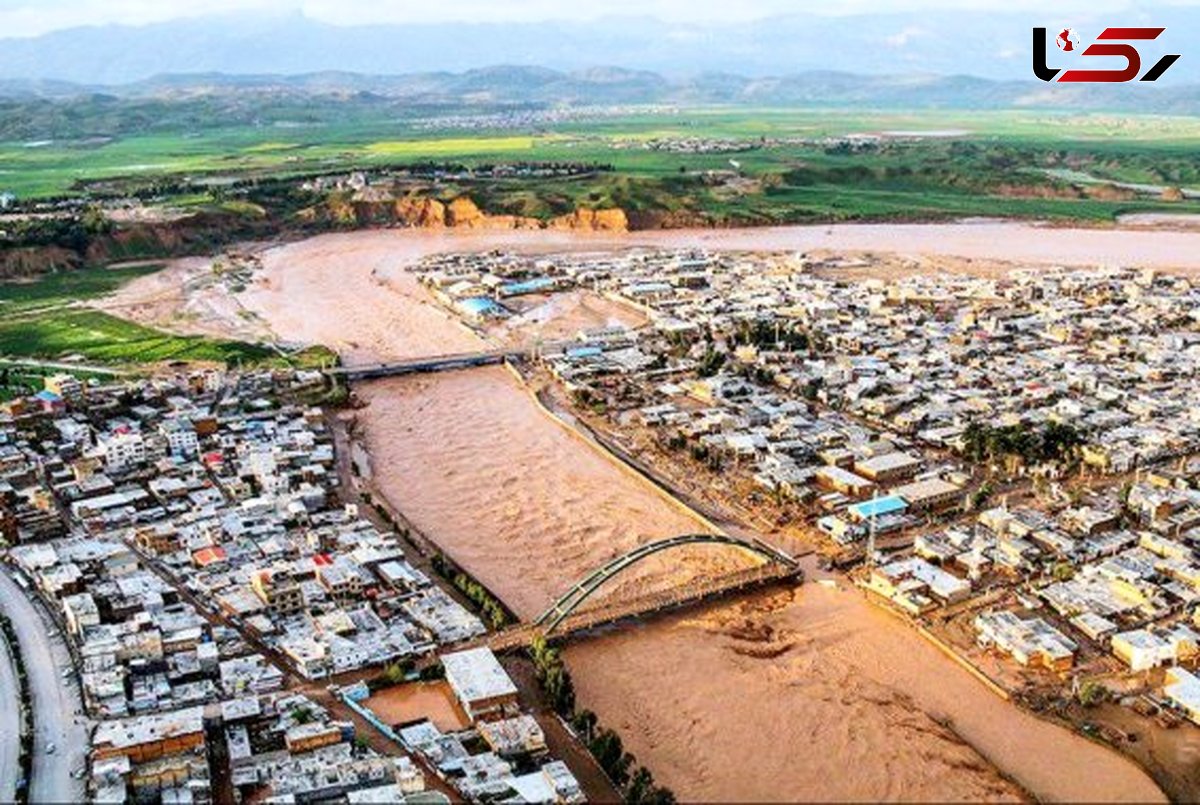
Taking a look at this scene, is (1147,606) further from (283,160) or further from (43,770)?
(283,160)

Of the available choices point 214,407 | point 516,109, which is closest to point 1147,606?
point 214,407

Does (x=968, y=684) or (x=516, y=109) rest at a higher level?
(x=516, y=109)

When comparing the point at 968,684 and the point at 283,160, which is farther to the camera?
the point at 283,160

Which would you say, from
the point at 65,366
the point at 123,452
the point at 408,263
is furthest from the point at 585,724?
the point at 408,263

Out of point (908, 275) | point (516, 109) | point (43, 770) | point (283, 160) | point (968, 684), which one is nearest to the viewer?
point (43, 770)

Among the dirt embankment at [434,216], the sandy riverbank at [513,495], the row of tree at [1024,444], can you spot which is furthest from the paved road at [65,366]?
the dirt embankment at [434,216]

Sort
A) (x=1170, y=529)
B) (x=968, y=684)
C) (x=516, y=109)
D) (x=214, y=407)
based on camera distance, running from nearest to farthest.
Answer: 1. (x=968, y=684)
2. (x=1170, y=529)
3. (x=214, y=407)
4. (x=516, y=109)

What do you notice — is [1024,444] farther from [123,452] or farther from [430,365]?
[123,452]

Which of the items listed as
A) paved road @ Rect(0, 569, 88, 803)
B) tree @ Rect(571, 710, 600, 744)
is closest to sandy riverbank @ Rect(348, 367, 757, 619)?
tree @ Rect(571, 710, 600, 744)
